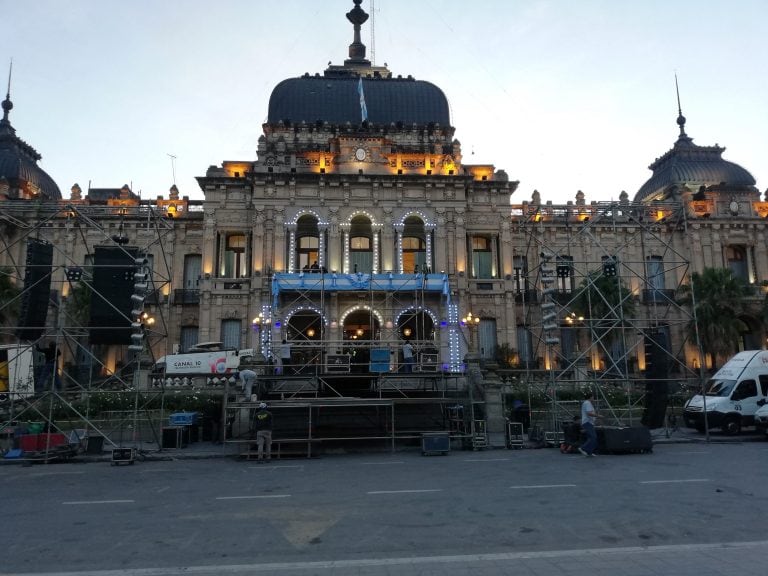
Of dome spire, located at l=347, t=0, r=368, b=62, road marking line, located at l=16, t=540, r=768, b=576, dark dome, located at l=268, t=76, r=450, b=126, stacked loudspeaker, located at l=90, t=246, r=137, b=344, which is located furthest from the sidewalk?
dome spire, located at l=347, t=0, r=368, b=62

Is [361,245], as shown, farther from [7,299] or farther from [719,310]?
[719,310]

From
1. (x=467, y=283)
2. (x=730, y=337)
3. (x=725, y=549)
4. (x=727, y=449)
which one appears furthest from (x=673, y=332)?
(x=725, y=549)

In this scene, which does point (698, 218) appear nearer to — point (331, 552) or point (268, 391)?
point (268, 391)

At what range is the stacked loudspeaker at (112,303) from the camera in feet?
66.9

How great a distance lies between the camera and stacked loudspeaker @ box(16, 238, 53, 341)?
67.5 feet

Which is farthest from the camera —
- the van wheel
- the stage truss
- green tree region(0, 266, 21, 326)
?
the stage truss

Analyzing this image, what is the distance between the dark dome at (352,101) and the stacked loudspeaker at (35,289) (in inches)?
796

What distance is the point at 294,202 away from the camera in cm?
3428

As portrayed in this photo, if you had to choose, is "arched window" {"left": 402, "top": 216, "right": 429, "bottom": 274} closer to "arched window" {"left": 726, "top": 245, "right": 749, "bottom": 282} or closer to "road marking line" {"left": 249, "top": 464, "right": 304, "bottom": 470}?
"road marking line" {"left": 249, "top": 464, "right": 304, "bottom": 470}

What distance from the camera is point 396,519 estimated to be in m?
10.0

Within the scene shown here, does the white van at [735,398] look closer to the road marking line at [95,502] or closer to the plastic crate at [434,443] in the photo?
the plastic crate at [434,443]

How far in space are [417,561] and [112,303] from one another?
655 inches

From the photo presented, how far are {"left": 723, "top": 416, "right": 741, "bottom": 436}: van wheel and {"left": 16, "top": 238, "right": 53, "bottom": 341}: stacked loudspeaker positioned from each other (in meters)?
26.2

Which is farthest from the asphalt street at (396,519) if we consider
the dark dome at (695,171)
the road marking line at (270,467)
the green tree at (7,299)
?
the dark dome at (695,171)
